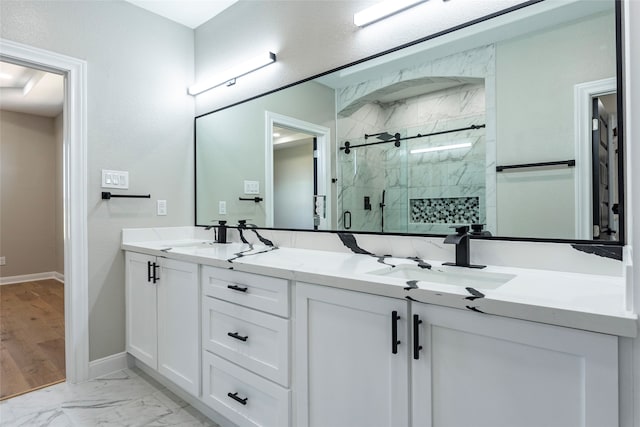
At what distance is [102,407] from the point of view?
1912 mm

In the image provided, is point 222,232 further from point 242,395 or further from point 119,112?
point 242,395

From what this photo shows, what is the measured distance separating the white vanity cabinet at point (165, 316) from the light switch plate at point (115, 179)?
0.46 metres

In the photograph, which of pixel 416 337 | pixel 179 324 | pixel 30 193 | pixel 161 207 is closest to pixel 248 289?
pixel 179 324

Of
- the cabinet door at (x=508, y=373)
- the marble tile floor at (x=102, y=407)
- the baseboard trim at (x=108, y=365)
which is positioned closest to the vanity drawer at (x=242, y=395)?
the marble tile floor at (x=102, y=407)

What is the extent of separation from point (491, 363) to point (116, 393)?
2076 mm

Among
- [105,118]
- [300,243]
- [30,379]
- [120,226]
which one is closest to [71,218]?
Result: [120,226]

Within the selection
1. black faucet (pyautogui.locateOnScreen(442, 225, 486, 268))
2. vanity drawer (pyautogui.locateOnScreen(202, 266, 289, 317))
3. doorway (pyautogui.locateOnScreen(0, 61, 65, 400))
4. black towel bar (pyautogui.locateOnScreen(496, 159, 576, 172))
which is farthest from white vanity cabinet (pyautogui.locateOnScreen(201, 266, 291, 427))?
doorway (pyautogui.locateOnScreen(0, 61, 65, 400))

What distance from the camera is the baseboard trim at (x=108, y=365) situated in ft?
7.38

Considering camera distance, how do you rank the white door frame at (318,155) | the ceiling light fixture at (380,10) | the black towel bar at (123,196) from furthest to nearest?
the black towel bar at (123,196) → the white door frame at (318,155) → the ceiling light fixture at (380,10)

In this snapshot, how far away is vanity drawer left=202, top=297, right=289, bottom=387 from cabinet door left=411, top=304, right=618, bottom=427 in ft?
1.77

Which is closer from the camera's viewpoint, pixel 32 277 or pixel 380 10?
pixel 380 10

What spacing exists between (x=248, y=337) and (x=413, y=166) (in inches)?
40.2

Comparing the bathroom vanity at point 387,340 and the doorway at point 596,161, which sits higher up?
Result: the doorway at point 596,161

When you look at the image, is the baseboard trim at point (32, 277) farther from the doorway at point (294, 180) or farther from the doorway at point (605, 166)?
the doorway at point (605, 166)
